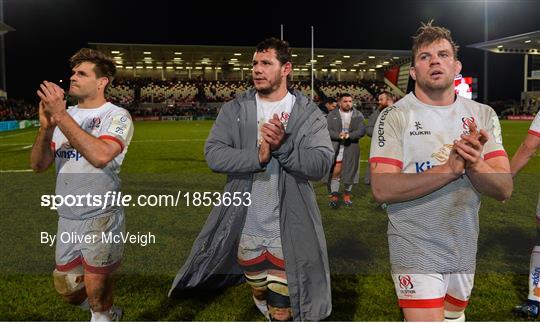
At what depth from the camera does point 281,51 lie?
11.3 feet

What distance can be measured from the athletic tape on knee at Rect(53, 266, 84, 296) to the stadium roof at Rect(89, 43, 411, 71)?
51671 millimetres

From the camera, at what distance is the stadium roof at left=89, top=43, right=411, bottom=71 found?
2232 inches

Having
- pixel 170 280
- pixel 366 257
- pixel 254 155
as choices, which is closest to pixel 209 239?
pixel 254 155

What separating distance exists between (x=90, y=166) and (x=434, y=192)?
196cm

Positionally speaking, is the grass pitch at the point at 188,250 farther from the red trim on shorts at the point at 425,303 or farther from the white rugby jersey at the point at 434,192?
the white rugby jersey at the point at 434,192

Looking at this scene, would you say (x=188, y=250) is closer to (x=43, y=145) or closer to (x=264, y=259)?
(x=264, y=259)

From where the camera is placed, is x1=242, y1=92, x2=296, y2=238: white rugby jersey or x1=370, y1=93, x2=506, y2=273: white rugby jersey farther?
x1=242, y1=92, x2=296, y2=238: white rugby jersey

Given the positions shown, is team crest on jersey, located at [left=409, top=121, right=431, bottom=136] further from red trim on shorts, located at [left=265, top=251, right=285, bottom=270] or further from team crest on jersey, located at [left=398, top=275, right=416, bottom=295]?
red trim on shorts, located at [left=265, top=251, right=285, bottom=270]

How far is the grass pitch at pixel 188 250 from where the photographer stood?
4.45 meters

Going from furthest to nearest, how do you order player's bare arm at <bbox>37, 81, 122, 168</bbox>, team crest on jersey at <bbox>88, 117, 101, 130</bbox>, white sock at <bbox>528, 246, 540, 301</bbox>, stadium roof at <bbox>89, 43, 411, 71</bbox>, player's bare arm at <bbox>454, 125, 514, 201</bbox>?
stadium roof at <bbox>89, 43, 411, 71</bbox>
white sock at <bbox>528, 246, 540, 301</bbox>
team crest on jersey at <bbox>88, 117, 101, 130</bbox>
player's bare arm at <bbox>37, 81, 122, 168</bbox>
player's bare arm at <bbox>454, 125, 514, 201</bbox>

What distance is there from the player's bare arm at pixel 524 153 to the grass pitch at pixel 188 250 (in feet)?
4.96

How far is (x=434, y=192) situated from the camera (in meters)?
2.54

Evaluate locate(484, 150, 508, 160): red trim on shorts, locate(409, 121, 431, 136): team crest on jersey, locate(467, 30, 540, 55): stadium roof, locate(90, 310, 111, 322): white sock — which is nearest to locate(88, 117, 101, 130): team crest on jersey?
locate(90, 310, 111, 322): white sock

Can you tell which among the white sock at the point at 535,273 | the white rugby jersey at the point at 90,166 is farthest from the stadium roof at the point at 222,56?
the white rugby jersey at the point at 90,166
